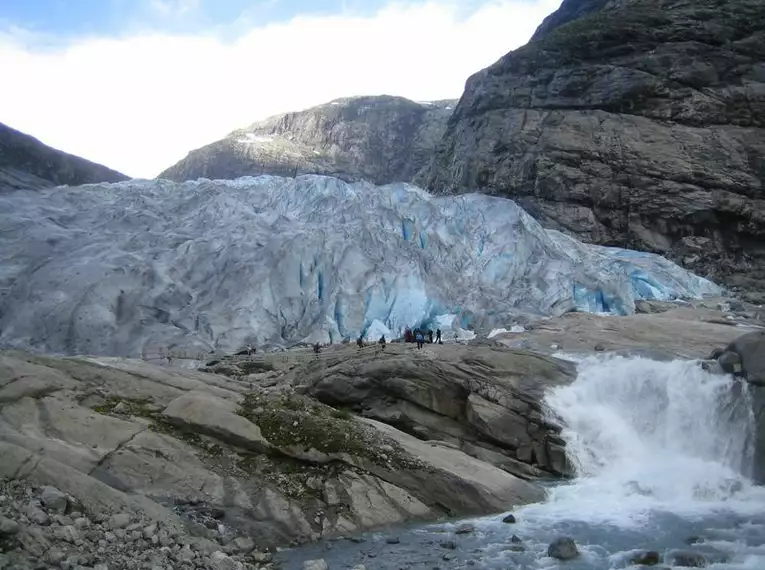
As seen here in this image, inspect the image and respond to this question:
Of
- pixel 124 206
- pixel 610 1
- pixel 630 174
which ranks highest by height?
pixel 610 1

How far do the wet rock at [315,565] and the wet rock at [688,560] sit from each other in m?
4.69

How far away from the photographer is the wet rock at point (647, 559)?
9203mm

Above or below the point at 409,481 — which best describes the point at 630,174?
above

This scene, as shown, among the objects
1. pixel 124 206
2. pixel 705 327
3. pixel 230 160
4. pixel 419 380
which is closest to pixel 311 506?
pixel 419 380

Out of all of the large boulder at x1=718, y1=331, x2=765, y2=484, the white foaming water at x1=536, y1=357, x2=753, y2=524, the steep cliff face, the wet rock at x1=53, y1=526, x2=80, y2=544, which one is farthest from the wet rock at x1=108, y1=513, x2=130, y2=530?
the steep cliff face

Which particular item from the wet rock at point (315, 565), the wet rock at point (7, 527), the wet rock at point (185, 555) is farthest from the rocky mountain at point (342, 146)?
the wet rock at point (7, 527)

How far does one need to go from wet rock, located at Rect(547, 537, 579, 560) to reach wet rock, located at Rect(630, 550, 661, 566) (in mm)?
773

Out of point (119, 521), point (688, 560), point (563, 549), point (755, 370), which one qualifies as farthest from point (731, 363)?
point (119, 521)

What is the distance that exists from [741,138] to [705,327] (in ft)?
94.4

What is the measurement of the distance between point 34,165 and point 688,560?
43.0m

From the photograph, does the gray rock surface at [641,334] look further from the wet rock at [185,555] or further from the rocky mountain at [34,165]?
the rocky mountain at [34,165]

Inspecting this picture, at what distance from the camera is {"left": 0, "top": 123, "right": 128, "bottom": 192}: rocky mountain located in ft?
128

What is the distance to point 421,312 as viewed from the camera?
91.5 feet

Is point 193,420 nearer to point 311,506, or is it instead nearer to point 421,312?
point 311,506
